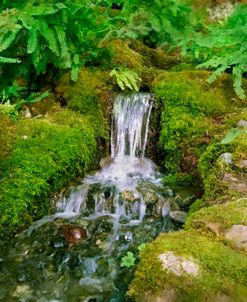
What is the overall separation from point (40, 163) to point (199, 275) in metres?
2.80

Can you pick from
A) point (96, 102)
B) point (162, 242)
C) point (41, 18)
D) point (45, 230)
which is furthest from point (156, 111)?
point (162, 242)

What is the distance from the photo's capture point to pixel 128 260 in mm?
4270

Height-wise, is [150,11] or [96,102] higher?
[150,11]

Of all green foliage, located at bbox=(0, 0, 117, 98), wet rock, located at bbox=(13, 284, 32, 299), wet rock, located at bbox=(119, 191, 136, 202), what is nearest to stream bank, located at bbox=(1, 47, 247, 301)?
green foliage, located at bbox=(0, 0, 117, 98)

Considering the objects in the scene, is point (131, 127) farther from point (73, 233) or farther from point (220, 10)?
point (220, 10)

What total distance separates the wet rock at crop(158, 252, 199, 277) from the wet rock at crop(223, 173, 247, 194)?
1501 millimetres

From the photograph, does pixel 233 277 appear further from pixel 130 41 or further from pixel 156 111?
pixel 130 41

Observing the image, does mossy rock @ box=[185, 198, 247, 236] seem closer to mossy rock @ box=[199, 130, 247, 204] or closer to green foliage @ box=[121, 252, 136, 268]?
mossy rock @ box=[199, 130, 247, 204]

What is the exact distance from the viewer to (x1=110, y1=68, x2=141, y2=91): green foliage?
6670 mm

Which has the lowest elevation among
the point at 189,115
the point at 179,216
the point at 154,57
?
the point at 179,216

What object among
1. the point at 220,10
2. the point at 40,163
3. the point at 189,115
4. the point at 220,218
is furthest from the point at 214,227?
the point at 220,10

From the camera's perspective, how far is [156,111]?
676 centimetres

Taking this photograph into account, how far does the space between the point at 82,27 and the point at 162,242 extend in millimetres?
4225

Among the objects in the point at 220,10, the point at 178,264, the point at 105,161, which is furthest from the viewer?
the point at 220,10
